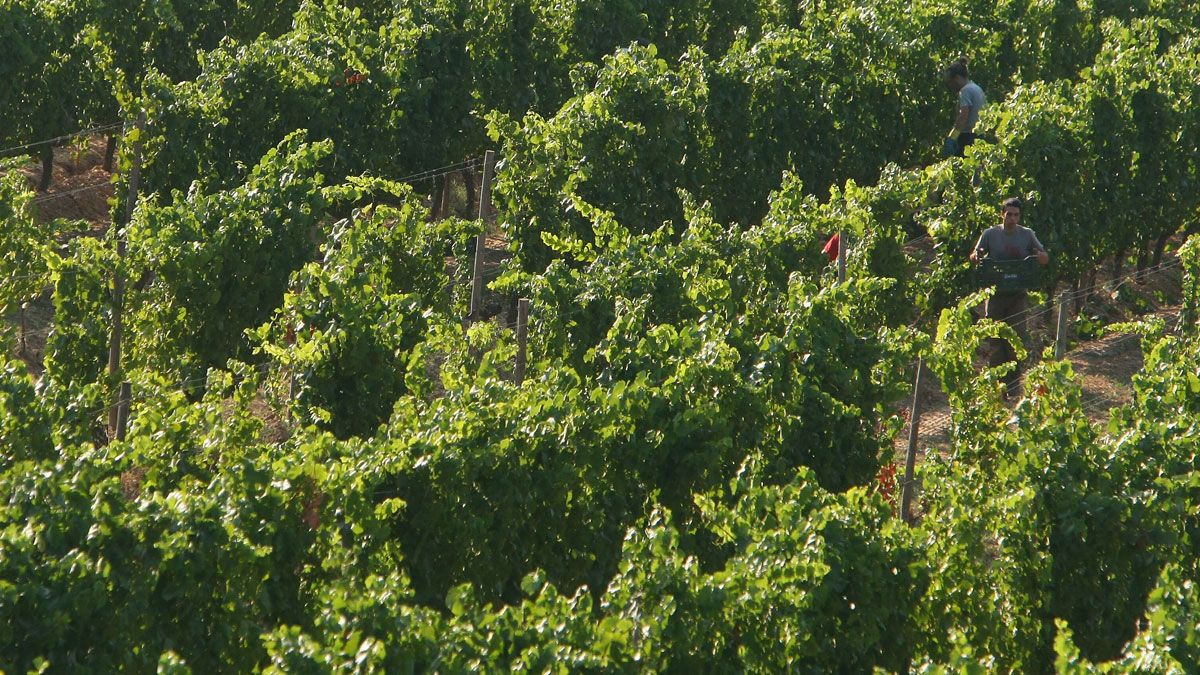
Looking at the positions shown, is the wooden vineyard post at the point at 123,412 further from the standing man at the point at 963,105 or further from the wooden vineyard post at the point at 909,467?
the standing man at the point at 963,105

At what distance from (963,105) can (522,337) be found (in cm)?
573

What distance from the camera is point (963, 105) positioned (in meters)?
13.4

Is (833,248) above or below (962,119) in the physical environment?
below

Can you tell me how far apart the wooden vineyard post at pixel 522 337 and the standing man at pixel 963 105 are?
212 inches

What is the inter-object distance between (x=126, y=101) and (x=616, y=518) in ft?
18.1

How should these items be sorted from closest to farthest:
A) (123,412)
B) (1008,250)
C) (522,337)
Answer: (123,412), (522,337), (1008,250)

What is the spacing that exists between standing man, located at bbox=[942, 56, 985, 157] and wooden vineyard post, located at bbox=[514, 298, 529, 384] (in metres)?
5.39

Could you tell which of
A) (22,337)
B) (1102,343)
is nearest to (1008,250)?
(1102,343)

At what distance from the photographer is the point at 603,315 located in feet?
27.8

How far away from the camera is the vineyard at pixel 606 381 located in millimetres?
5691

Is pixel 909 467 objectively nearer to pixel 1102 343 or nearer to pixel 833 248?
pixel 833 248

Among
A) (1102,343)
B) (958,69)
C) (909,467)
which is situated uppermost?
(958,69)

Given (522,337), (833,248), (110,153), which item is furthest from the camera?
(110,153)

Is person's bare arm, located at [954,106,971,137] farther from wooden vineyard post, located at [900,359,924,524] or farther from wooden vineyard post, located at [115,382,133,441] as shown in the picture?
wooden vineyard post, located at [115,382,133,441]
